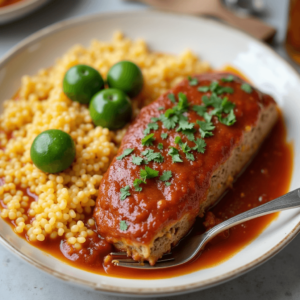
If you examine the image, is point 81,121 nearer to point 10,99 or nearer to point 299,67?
point 10,99

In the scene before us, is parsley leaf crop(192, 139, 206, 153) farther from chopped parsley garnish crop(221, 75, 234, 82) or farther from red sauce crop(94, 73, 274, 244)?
chopped parsley garnish crop(221, 75, 234, 82)

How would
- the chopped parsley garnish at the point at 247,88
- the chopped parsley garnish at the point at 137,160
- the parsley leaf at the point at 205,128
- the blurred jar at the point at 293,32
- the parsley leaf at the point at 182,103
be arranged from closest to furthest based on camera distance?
the chopped parsley garnish at the point at 137,160 < the parsley leaf at the point at 205,128 < the parsley leaf at the point at 182,103 < the chopped parsley garnish at the point at 247,88 < the blurred jar at the point at 293,32

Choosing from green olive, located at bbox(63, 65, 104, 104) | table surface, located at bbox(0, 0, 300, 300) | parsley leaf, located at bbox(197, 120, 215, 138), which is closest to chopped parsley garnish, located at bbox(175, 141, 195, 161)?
parsley leaf, located at bbox(197, 120, 215, 138)

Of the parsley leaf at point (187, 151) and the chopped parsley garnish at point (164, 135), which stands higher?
the chopped parsley garnish at point (164, 135)

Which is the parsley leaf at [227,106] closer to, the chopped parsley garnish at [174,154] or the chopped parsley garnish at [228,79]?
the chopped parsley garnish at [228,79]

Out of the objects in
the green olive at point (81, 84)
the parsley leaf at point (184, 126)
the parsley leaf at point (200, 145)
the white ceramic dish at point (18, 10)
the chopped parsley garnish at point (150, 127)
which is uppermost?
the white ceramic dish at point (18, 10)

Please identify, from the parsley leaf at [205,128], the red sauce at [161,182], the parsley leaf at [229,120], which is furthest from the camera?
the parsley leaf at [229,120]

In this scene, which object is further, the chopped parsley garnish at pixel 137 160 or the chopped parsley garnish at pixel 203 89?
the chopped parsley garnish at pixel 203 89

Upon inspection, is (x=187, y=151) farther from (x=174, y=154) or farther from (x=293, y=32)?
(x=293, y=32)

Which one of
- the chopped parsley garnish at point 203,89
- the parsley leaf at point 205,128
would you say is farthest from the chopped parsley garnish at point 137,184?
the chopped parsley garnish at point 203,89
